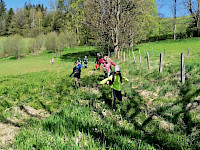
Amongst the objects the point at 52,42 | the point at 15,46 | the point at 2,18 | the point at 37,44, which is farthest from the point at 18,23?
the point at 52,42

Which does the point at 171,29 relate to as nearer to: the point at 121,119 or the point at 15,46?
the point at 15,46

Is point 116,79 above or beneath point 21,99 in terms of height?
above

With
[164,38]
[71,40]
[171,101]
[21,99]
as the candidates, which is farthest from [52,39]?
[171,101]

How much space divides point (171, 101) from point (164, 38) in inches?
1782

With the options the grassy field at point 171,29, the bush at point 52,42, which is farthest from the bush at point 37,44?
the grassy field at point 171,29

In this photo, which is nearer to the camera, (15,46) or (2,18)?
(15,46)

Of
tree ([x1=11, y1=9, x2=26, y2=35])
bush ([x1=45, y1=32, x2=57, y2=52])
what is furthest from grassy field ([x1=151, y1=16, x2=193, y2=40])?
tree ([x1=11, y1=9, x2=26, y2=35])

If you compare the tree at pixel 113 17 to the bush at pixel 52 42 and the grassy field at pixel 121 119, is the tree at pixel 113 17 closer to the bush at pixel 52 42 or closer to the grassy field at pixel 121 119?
the grassy field at pixel 121 119

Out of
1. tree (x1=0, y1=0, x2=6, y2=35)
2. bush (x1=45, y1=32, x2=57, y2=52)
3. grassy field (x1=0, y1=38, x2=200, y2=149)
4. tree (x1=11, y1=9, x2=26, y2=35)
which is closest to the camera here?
grassy field (x1=0, y1=38, x2=200, y2=149)

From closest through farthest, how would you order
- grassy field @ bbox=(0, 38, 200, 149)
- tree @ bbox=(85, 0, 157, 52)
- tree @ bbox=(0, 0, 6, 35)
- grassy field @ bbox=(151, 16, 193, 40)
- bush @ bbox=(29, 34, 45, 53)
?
grassy field @ bbox=(0, 38, 200, 149)
grassy field @ bbox=(151, 16, 193, 40)
tree @ bbox=(85, 0, 157, 52)
bush @ bbox=(29, 34, 45, 53)
tree @ bbox=(0, 0, 6, 35)

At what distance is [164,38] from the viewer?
4791 cm

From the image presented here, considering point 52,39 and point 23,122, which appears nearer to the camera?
point 23,122

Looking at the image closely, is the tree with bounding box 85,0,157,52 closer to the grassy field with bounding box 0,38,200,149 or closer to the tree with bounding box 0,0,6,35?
the grassy field with bounding box 0,38,200,149

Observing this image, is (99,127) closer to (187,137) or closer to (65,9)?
(187,137)
